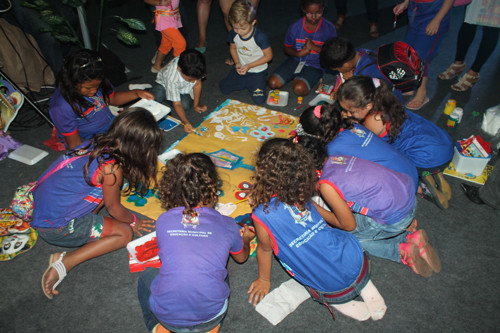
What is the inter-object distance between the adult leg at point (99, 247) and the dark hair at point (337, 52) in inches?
78.6

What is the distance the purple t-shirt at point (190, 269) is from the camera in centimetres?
145

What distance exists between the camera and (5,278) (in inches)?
81.7

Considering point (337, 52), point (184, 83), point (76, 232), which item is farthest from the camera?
point (184, 83)

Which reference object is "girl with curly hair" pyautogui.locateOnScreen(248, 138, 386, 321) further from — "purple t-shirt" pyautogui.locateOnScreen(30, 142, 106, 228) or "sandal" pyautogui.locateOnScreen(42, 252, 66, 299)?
"sandal" pyautogui.locateOnScreen(42, 252, 66, 299)

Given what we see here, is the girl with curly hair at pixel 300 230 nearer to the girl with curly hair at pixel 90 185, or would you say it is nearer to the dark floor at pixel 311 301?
the dark floor at pixel 311 301

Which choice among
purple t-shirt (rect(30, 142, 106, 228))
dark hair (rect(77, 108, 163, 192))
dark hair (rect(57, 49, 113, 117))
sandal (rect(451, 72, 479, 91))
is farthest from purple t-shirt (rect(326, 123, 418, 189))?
sandal (rect(451, 72, 479, 91))

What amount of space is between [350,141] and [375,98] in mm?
456

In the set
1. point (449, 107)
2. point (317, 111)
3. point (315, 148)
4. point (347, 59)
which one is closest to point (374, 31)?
point (449, 107)

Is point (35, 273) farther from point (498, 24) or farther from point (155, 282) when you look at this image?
point (498, 24)

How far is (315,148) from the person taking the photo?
1985mm

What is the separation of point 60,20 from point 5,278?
2186 millimetres

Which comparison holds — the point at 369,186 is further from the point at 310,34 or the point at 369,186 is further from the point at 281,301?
the point at 310,34

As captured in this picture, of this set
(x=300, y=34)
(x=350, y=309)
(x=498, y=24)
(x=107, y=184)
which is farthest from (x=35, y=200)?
(x=498, y=24)

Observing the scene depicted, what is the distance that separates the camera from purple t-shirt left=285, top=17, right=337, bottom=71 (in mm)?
3643
